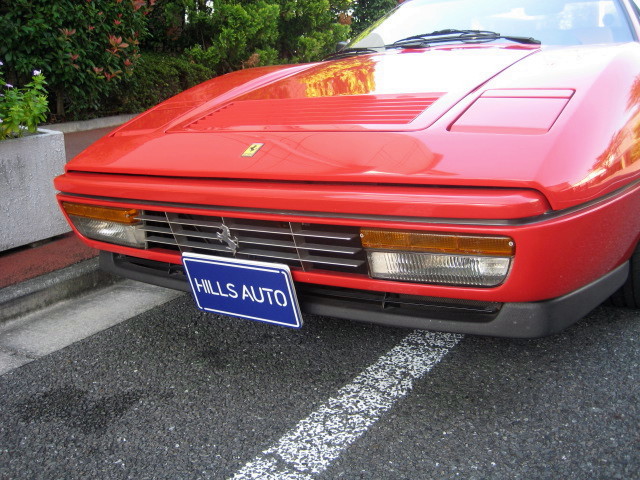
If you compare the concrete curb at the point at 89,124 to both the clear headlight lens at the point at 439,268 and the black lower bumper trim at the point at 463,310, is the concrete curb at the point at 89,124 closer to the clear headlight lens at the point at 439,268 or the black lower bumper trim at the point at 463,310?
the black lower bumper trim at the point at 463,310

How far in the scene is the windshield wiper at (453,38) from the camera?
8.46 ft

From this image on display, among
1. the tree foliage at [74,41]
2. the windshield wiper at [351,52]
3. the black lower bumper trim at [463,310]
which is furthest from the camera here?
the tree foliage at [74,41]

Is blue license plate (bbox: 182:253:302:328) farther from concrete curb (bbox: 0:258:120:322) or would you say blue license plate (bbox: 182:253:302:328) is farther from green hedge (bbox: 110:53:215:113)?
green hedge (bbox: 110:53:215:113)

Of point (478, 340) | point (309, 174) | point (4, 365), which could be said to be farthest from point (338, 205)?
point (4, 365)

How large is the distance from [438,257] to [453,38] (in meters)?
1.42

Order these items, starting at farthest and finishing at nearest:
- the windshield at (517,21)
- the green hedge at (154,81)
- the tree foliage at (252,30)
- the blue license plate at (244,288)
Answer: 1. the tree foliage at (252,30)
2. the green hedge at (154,81)
3. the windshield at (517,21)
4. the blue license plate at (244,288)

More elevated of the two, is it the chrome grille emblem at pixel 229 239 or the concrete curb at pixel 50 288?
the chrome grille emblem at pixel 229 239

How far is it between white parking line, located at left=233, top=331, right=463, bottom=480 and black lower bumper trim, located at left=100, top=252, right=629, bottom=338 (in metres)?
0.26

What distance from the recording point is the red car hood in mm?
1746

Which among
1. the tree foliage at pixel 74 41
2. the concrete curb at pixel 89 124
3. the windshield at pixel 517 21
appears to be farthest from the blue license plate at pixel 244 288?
the concrete curb at pixel 89 124

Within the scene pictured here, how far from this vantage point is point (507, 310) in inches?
65.6

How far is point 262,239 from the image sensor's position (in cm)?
187

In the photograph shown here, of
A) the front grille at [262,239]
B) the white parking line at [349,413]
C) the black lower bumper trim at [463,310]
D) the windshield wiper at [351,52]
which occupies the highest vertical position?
the windshield wiper at [351,52]

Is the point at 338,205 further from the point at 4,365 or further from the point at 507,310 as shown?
the point at 4,365
